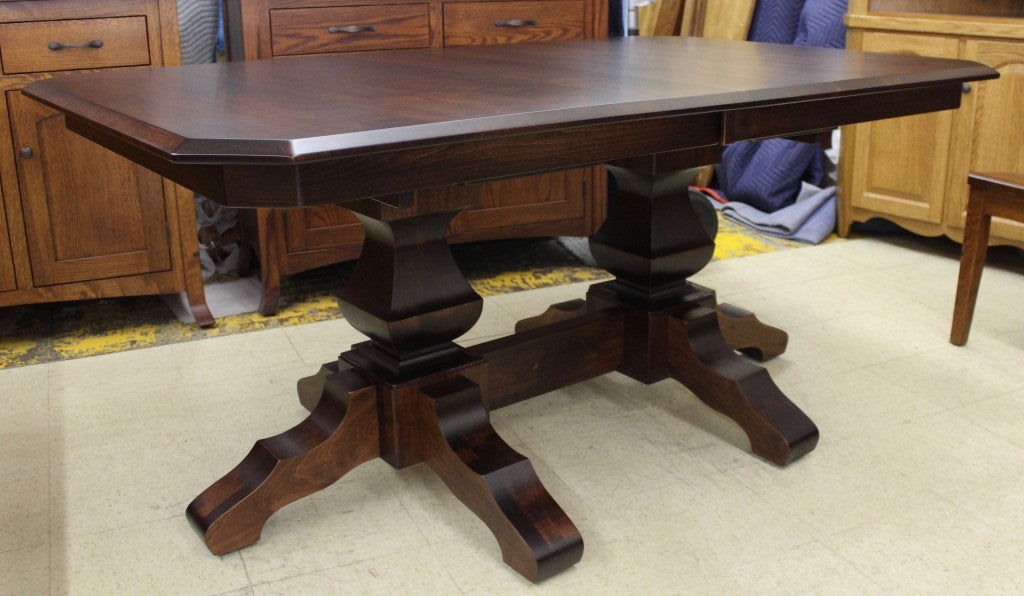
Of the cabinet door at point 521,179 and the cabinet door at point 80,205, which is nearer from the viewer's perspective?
the cabinet door at point 80,205

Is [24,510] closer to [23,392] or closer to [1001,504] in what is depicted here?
[23,392]

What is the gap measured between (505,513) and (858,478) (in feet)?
2.31

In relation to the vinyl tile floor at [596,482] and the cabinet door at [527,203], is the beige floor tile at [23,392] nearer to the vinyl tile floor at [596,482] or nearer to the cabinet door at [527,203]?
the vinyl tile floor at [596,482]

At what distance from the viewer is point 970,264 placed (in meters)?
2.45

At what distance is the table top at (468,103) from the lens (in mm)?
1257

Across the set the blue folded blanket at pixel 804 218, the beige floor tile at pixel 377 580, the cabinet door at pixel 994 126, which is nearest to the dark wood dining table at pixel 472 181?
the beige floor tile at pixel 377 580

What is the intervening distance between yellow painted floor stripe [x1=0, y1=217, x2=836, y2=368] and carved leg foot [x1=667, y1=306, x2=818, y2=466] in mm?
1002

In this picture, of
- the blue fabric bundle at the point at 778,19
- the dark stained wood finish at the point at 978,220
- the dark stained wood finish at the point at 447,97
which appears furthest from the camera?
the blue fabric bundle at the point at 778,19

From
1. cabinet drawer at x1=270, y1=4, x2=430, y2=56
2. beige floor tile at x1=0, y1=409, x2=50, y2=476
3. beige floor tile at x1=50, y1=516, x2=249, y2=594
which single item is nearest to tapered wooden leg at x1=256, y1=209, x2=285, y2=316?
cabinet drawer at x1=270, y1=4, x2=430, y2=56

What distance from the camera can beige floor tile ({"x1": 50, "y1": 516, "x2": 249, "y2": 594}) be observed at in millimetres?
1563

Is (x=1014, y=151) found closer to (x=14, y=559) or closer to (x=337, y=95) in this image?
(x=337, y=95)

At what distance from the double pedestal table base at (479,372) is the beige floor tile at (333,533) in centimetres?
6

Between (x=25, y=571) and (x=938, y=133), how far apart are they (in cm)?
277

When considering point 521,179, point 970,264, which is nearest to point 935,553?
point 970,264
